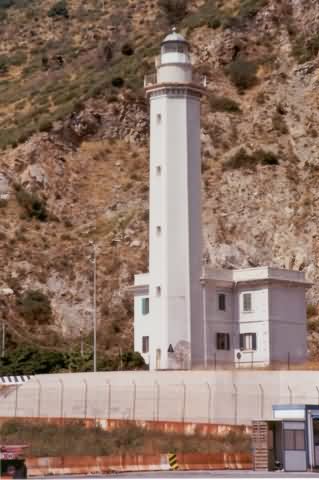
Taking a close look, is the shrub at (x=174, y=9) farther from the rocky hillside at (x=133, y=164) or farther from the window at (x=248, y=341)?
the window at (x=248, y=341)

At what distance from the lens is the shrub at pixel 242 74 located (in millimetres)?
101312

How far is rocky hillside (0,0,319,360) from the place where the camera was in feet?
272

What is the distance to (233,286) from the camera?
66875mm

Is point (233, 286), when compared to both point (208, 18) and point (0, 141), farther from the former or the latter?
point (208, 18)

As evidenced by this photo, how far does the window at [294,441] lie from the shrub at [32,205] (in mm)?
50155

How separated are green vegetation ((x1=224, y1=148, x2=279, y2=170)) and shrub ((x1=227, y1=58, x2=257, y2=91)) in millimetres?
10119

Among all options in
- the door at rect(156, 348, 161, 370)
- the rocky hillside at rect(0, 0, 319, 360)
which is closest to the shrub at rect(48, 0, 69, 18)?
the rocky hillside at rect(0, 0, 319, 360)

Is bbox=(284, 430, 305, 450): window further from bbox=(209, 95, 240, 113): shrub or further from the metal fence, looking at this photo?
bbox=(209, 95, 240, 113): shrub

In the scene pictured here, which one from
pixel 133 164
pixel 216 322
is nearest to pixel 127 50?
pixel 133 164

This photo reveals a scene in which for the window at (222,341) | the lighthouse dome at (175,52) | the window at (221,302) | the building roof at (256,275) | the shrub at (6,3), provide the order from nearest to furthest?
the window at (222,341), the window at (221,302), the lighthouse dome at (175,52), the building roof at (256,275), the shrub at (6,3)

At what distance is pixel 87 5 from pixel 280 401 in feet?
309

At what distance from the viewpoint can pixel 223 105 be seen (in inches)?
3895

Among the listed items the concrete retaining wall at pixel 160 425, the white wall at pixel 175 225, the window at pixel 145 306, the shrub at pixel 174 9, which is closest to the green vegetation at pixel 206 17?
the shrub at pixel 174 9

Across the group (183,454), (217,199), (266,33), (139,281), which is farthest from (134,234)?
(183,454)
